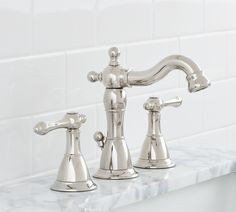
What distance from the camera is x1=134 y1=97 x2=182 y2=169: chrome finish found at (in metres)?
1.51

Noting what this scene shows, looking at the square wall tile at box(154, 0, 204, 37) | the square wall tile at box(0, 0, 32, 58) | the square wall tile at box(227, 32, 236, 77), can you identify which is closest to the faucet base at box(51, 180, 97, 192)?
the square wall tile at box(0, 0, 32, 58)

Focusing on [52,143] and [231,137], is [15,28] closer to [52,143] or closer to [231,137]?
[52,143]

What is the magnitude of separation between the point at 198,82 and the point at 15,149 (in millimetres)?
331

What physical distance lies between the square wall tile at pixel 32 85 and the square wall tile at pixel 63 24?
0.03m

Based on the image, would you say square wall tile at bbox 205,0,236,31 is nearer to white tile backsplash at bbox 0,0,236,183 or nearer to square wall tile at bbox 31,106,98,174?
white tile backsplash at bbox 0,0,236,183

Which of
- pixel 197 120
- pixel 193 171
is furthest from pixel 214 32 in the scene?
pixel 193 171

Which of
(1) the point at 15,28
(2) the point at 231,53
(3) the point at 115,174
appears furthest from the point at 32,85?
(2) the point at 231,53

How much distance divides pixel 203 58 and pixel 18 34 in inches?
22.8

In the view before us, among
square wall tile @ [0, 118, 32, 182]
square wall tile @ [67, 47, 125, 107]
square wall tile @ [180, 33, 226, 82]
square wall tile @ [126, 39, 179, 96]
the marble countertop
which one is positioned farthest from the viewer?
square wall tile @ [180, 33, 226, 82]

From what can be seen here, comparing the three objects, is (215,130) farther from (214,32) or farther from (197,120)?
(214,32)

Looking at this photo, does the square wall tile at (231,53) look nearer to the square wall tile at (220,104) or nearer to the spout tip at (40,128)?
the square wall tile at (220,104)

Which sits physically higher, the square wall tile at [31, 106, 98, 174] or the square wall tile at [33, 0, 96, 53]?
the square wall tile at [33, 0, 96, 53]

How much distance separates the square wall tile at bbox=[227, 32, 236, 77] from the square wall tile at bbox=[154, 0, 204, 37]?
0.13 m

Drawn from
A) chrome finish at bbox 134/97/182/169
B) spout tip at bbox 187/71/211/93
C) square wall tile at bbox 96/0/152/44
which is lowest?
chrome finish at bbox 134/97/182/169
